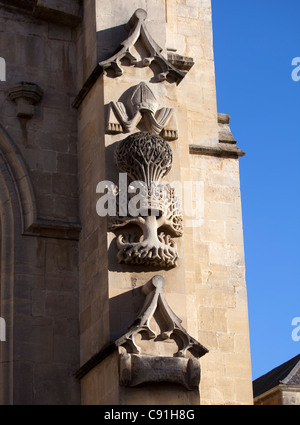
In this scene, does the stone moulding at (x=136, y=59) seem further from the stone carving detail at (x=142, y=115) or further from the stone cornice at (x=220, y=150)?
the stone cornice at (x=220, y=150)

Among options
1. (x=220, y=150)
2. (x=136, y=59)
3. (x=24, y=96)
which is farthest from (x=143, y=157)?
(x=220, y=150)

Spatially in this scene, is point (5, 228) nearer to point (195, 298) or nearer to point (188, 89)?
point (195, 298)

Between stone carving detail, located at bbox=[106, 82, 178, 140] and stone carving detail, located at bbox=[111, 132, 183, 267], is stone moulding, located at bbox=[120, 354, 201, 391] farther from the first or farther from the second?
stone carving detail, located at bbox=[106, 82, 178, 140]

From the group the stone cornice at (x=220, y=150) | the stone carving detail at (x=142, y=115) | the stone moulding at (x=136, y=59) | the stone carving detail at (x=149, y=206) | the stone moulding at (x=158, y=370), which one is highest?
the stone moulding at (x=136, y=59)

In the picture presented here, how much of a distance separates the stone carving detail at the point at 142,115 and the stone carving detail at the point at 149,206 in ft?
1.00

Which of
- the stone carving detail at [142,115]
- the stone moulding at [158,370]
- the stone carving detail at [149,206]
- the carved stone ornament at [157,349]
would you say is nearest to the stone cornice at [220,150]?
the stone carving detail at [142,115]

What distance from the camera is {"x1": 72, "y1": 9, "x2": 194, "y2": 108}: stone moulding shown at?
42.6 feet

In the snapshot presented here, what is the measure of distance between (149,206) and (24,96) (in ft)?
8.11

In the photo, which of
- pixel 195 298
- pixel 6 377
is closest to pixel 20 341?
pixel 6 377

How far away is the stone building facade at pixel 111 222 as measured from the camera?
11820 mm

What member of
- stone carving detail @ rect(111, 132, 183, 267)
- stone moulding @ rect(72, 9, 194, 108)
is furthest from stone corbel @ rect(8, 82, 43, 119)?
stone carving detail @ rect(111, 132, 183, 267)

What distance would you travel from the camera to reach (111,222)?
480 inches
